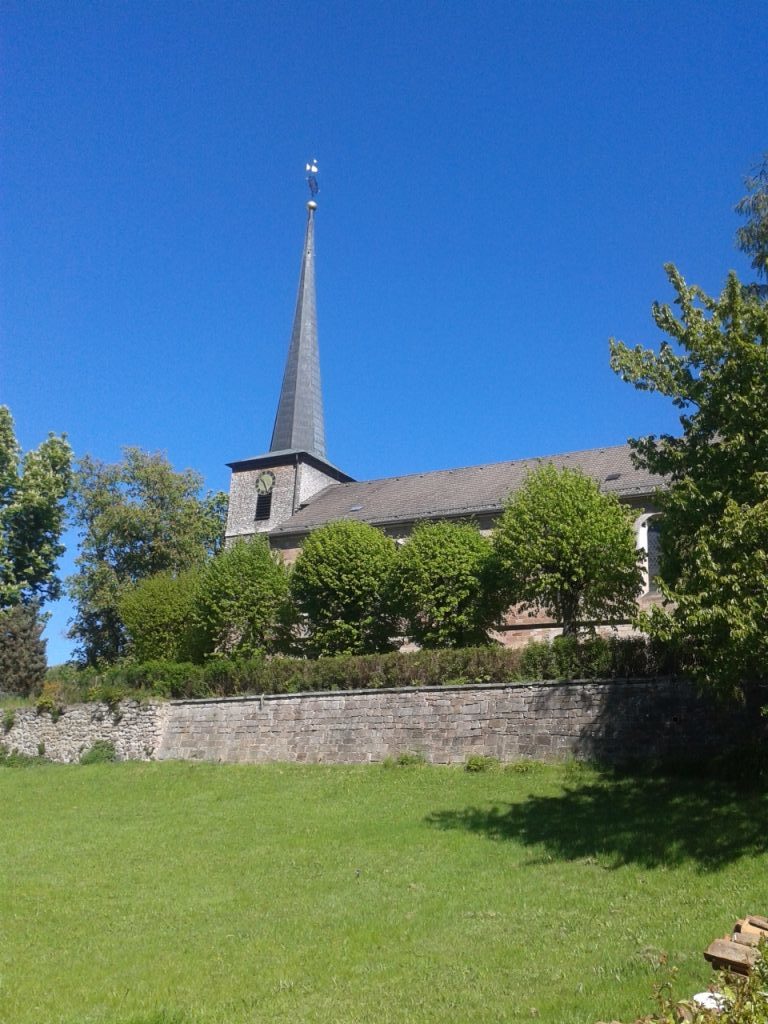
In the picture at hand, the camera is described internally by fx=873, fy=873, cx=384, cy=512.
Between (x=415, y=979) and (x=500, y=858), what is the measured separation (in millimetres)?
4469

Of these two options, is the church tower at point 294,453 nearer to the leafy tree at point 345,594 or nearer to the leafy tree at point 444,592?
the leafy tree at point 345,594

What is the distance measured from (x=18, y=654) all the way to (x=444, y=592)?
650 inches

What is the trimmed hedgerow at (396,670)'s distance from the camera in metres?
18.6

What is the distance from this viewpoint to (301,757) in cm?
2139

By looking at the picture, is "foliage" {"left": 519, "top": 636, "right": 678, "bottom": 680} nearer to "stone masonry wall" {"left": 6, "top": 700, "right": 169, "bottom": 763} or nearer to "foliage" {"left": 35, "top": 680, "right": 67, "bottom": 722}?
"stone masonry wall" {"left": 6, "top": 700, "right": 169, "bottom": 763}

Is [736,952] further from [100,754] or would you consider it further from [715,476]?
[100,754]

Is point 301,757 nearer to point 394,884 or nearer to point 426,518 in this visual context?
point 394,884

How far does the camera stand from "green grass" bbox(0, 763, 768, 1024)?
7008 mm

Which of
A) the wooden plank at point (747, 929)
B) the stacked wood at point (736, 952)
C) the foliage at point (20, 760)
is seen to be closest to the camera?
the stacked wood at point (736, 952)

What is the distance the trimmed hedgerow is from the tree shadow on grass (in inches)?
113

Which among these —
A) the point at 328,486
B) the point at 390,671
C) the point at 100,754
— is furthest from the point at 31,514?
the point at 390,671

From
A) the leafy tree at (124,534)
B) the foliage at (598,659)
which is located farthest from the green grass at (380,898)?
the leafy tree at (124,534)

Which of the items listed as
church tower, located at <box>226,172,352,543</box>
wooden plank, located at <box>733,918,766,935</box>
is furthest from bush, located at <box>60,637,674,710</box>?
church tower, located at <box>226,172,352,543</box>

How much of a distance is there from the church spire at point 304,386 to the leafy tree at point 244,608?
14.3 meters
